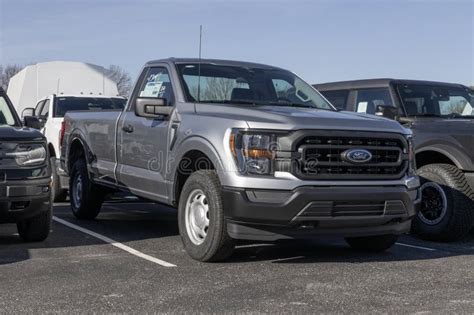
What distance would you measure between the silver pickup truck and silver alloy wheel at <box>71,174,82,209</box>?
186 cm

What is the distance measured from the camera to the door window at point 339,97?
370 inches

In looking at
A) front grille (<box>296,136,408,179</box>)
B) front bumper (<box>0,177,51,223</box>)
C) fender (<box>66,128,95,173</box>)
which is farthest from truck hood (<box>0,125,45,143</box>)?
front grille (<box>296,136,408,179</box>)

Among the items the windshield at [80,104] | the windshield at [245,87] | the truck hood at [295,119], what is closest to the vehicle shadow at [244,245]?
the truck hood at [295,119]

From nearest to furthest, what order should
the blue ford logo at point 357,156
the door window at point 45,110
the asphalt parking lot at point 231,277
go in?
1. the asphalt parking lot at point 231,277
2. the blue ford logo at point 357,156
3. the door window at point 45,110

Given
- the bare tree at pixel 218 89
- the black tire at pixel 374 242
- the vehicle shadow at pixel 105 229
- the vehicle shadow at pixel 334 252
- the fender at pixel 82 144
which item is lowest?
the vehicle shadow at pixel 105 229

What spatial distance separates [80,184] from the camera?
8.77m

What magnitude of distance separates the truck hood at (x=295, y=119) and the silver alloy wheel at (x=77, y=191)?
10.2ft

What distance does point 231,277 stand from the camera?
17.5ft

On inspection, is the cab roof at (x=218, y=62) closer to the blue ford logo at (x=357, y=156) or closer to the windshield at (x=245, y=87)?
the windshield at (x=245, y=87)

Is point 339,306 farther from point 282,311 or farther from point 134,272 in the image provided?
point 134,272

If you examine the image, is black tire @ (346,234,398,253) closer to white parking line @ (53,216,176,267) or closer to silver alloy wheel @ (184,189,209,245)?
silver alloy wheel @ (184,189,209,245)

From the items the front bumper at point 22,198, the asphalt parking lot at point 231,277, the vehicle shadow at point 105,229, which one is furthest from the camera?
the vehicle shadow at point 105,229

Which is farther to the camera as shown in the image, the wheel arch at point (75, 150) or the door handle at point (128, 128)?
the wheel arch at point (75, 150)

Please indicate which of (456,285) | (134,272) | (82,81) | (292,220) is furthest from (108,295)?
(82,81)
